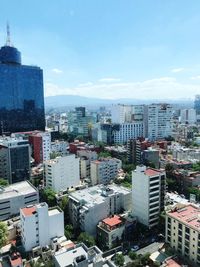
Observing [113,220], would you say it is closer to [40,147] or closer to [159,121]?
[40,147]

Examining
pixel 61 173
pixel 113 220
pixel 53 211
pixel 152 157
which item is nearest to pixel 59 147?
pixel 61 173

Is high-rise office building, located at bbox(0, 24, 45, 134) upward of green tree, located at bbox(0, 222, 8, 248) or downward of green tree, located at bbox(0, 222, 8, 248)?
upward

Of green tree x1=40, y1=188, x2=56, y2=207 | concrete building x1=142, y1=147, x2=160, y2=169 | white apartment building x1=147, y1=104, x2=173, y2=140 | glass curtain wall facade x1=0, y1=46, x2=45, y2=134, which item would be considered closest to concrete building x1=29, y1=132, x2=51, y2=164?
green tree x1=40, y1=188, x2=56, y2=207

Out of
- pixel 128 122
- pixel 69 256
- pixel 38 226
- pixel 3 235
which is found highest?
pixel 128 122

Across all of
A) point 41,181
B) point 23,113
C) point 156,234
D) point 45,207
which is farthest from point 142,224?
point 23,113

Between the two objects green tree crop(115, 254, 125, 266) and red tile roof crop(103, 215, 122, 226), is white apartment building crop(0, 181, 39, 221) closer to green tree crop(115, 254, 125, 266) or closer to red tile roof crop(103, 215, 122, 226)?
red tile roof crop(103, 215, 122, 226)

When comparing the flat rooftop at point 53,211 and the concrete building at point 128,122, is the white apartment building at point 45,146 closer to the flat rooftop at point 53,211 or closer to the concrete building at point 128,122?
the concrete building at point 128,122
